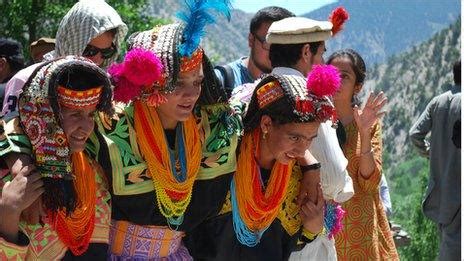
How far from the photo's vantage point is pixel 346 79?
6184 millimetres

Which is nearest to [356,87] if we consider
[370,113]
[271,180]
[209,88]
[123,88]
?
[370,113]

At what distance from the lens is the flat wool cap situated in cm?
545

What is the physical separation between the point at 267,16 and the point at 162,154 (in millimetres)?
2083

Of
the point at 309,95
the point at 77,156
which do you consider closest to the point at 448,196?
the point at 309,95

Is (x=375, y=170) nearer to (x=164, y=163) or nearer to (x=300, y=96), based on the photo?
(x=300, y=96)

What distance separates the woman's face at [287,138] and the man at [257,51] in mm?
1412

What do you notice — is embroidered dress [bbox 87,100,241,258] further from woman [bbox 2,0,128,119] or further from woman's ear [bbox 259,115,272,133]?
woman [bbox 2,0,128,119]

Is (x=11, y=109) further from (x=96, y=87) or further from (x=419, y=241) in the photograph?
(x=419, y=241)

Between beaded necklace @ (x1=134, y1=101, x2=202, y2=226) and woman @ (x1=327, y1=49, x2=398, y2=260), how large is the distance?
6.09ft

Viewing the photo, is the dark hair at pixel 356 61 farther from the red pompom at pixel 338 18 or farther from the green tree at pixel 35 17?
the green tree at pixel 35 17

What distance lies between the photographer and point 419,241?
37.9 feet

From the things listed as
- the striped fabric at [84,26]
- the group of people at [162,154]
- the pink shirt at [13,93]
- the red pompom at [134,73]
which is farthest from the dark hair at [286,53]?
the pink shirt at [13,93]

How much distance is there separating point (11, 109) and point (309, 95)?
1342mm

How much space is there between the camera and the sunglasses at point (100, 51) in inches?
187
